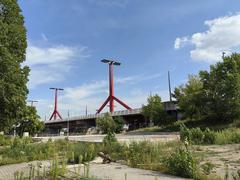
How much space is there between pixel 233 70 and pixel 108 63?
2198 inches

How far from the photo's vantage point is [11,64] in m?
17.2

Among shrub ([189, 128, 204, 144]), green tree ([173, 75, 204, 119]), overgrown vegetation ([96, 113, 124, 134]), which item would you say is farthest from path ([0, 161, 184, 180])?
overgrown vegetation ([96, 113, 124, 134])

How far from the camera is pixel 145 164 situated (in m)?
11.4

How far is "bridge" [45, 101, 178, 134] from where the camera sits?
243 feet

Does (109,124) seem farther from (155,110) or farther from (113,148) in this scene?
(113,148)

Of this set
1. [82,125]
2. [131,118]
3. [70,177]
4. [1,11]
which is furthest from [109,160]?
[82,125]

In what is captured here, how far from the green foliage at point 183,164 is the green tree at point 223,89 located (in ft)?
130

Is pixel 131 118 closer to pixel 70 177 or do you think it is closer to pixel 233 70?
Answer: pixel 233 70

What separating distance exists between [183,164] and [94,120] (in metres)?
105

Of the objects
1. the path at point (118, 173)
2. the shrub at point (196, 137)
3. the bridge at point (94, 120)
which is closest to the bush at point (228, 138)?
the shrub at point (196, 137)

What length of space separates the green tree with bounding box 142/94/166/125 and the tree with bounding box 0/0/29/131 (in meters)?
48.0

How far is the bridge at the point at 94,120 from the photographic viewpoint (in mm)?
74131

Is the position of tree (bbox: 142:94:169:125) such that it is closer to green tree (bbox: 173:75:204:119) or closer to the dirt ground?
green tree (bbox: 173:75:204:119)

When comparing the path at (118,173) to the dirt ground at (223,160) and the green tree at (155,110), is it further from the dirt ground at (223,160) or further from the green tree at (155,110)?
the green tree at (155,110)
